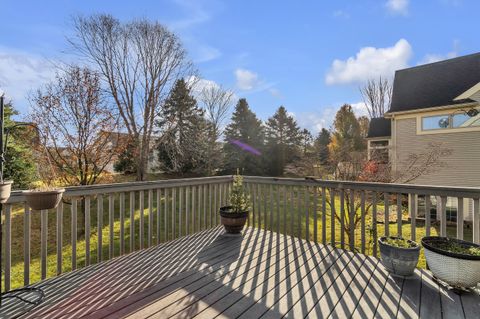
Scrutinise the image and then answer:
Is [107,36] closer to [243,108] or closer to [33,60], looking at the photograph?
[33,60]

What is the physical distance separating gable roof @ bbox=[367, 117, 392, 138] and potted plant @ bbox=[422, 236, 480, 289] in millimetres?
13113

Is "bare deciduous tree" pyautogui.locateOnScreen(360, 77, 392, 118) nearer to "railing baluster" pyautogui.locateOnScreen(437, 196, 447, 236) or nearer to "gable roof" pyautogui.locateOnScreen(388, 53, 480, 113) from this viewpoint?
"gable roof" pyautogui.locateOnScreen(388, 53, 480, 113)

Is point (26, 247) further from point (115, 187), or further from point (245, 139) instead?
point (245, 139)

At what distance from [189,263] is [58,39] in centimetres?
898

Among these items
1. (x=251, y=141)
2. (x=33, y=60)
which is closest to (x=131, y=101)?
(x=33, y=60)

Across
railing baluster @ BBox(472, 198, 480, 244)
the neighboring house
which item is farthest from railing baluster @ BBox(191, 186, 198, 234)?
the neighboring house

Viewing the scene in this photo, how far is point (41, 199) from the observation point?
209cm

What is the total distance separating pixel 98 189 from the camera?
2.78 m

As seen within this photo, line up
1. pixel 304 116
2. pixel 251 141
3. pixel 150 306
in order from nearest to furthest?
pixel 150 306 → pixel 251 141 → pixel 304 116

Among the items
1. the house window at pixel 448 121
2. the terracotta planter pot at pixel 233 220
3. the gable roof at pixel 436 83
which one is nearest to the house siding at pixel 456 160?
the house window at pixel 448 121

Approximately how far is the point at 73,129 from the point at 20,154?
289 centimetres

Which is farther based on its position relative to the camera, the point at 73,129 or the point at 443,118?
the point at 443,118

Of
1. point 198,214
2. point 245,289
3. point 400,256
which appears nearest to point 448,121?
point 400,256

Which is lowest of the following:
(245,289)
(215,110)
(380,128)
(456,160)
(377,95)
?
(245,289)
